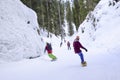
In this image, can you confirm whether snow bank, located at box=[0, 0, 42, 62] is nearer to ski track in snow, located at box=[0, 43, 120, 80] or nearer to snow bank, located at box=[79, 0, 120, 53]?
ski track in snow, located at box=[0, 43, 120, 80]

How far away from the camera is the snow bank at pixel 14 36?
1583 centimetres

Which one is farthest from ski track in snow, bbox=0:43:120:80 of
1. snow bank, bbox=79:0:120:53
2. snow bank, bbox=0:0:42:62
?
snow bank, bbox=79:0:120:53

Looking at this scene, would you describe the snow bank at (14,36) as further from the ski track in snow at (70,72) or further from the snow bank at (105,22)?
the snow bank at (105,22)

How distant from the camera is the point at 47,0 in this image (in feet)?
153

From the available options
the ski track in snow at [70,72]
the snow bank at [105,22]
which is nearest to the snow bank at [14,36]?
the ski track in snow at [70,72]

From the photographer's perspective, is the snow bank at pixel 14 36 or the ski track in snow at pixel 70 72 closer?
the ski track in snow at pixel 70 72

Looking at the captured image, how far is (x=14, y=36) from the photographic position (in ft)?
56.2

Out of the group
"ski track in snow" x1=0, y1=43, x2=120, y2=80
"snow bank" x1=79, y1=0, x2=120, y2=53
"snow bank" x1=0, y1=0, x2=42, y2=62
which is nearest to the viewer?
"ski track in snow" x1=0, y1=43, x2=120, y2=80

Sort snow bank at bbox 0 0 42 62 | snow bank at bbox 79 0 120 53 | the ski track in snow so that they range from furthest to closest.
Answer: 1. snow bank at bbox 79 0 120 53
2. snow bank at bbox 0 0 42 62
3. the ski track in snow

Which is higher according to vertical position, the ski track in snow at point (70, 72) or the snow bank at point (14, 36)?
the snow bank at point (14, 36)

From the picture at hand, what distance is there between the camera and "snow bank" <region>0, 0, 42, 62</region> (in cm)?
1583

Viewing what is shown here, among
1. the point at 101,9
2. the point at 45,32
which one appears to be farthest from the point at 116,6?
the point at 45,32

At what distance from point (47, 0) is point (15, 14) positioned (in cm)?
2754

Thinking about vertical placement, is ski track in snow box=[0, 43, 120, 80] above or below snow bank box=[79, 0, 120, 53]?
below
